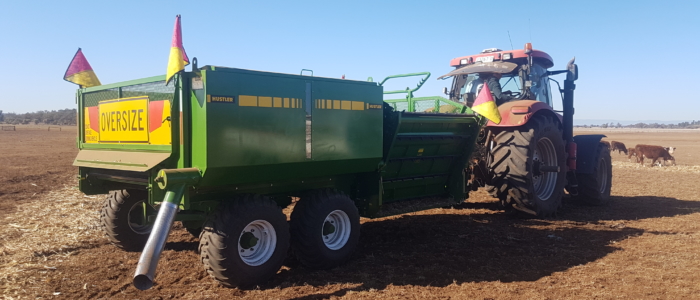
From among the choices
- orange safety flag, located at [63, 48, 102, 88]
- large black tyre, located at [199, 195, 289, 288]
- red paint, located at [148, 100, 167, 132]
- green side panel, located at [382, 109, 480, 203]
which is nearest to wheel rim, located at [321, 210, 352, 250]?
large black tyre, located at [199, 195, 289, 288]

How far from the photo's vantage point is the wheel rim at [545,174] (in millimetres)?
8141

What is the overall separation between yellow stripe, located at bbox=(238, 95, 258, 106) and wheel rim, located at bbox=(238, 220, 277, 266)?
1026 mm

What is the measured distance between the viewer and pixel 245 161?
4363 millimetres

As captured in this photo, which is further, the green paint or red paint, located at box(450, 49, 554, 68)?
red paint, located at box(450, 49, 554, 68)

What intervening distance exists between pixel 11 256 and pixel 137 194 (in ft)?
4.46

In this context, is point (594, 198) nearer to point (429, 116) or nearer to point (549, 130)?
point (549, 130)

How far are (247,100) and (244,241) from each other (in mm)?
1230

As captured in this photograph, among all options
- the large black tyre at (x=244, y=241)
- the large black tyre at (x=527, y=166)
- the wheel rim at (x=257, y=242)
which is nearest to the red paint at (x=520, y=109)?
the large black tyre at (x=527, y=166)

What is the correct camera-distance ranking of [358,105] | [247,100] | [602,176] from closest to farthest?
[247,100] < [358,105] < [602,176]

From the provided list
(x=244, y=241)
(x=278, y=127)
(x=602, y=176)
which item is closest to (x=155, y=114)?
(x=278, y=127)

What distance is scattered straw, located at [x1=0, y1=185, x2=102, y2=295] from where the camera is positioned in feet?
15.7

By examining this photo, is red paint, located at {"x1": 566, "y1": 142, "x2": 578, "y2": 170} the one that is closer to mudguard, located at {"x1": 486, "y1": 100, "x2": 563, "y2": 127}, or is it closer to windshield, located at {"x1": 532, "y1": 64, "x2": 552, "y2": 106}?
windshield, located at {"x1": 532, "y1": 64, "x2": 552, "y2": 106}

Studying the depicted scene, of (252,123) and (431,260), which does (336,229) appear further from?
(252,123)

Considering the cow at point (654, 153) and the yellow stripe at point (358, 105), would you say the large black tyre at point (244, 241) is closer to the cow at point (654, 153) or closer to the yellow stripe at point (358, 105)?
the yellow stripe at point (358, 105)
